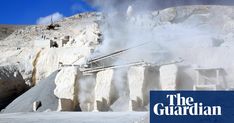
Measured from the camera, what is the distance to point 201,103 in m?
7.29

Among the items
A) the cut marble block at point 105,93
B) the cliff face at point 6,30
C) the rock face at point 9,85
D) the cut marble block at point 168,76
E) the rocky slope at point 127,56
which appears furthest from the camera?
the cliff face at point 6,30

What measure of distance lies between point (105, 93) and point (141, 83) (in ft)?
7.78

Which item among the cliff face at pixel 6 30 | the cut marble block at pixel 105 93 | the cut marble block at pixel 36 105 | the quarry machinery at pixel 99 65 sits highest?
the cliff face at pixel 6 30

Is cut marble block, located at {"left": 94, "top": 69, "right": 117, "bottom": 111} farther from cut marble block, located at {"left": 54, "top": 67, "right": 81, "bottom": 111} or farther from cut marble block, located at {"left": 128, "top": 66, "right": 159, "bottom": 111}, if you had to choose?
cut marble block, located at {"left": 54, "top": 67, "right": 81, "bottom": 111}

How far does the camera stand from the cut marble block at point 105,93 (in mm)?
25312

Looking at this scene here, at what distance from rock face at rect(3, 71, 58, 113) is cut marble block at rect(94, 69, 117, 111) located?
252 cm

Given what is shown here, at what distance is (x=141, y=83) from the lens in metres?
24.5

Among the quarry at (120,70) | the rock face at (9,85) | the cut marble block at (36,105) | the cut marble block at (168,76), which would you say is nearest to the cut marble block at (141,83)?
the quarry at (120,70)

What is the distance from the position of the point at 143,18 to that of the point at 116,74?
38.2ft

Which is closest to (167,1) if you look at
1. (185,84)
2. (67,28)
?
(67,28)

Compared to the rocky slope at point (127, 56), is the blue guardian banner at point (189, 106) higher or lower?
lower

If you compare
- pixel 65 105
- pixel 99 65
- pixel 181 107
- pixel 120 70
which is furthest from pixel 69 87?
pixel 181 107

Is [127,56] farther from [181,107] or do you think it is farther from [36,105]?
[181,107]

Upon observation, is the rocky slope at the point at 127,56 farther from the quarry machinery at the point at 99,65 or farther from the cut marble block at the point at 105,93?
the quarry machinery at the point at 99,65
